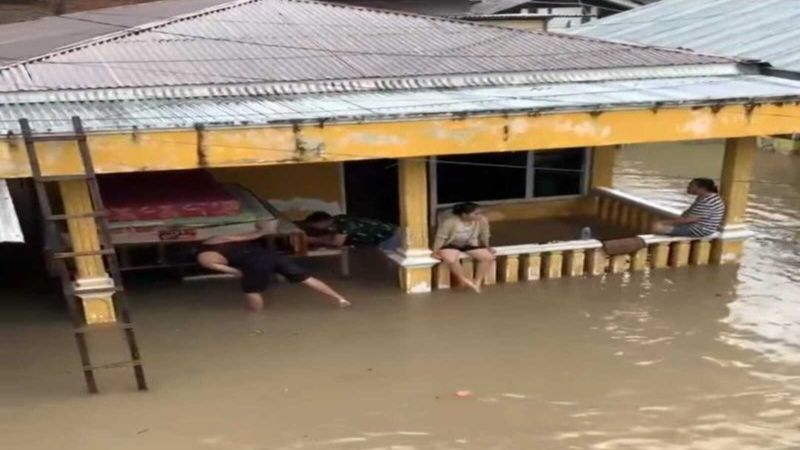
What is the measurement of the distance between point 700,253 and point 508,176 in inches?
117

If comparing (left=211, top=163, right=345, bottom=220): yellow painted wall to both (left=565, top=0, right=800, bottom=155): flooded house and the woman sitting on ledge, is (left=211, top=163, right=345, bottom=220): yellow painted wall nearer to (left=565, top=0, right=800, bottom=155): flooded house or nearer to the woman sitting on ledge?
the woman sitting on ledge

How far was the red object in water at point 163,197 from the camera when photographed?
8.27 meters

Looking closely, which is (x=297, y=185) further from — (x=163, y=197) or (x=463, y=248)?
(x=463, y=248)

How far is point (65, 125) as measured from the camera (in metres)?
7.03

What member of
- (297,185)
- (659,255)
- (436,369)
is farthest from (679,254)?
(297,185)

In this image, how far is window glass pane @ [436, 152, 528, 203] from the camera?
1117 centimetres

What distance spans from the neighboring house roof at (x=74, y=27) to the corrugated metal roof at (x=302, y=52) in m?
0.56

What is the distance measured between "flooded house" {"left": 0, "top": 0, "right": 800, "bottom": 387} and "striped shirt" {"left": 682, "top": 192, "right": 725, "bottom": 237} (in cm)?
17

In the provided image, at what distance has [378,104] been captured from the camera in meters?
8.19

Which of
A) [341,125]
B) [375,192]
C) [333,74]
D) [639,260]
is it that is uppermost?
[333,74]

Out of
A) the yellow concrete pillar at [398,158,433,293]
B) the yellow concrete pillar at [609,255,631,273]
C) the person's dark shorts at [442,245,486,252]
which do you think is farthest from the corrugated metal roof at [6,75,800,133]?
the yellow concrete pillar at [609,255,631,273]

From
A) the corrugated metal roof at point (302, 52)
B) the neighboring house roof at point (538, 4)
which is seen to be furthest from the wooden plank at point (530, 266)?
the neighboring house roof at point (538, 4)

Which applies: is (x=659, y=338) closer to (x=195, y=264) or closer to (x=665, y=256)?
(x=665, y=256)

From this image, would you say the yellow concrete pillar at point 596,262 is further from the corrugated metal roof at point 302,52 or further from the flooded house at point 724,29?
the flooded house at point 724,29
